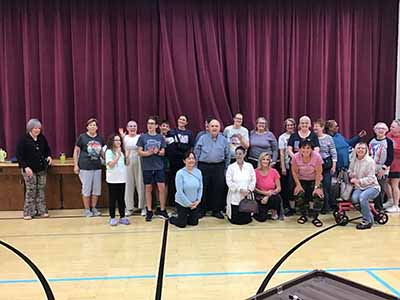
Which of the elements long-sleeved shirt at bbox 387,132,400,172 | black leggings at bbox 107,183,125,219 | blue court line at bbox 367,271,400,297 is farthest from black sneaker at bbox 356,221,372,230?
black leggings at bbox 107,183,125,219

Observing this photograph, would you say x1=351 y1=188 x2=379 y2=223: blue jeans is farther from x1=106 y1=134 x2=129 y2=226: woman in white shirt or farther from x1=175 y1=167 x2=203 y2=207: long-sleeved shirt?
x1=106 y1=134 x2=129 y2=226: woman in white shirt

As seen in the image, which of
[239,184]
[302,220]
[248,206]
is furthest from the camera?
[302,220]

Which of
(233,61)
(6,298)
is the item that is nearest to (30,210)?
(6,298)

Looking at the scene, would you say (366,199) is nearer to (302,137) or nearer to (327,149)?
→ (327,149)

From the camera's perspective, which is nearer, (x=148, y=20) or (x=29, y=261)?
(x=29, y=261)

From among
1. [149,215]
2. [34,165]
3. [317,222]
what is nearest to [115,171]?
[149,215]

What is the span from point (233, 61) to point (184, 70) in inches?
31.3

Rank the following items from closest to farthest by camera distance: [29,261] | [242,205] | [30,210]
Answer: [29,261] → [242,205] → [30,210]

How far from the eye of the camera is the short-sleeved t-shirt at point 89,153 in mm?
6156

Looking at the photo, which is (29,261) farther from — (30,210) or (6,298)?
(30,210)

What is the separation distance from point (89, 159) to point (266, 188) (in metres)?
2.43

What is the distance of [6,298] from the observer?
11.8 feet

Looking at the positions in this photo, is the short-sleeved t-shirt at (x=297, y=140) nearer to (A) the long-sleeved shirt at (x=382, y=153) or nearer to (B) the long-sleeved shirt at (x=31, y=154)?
(A) the long-sleeved shirt at (x=382, y=153)

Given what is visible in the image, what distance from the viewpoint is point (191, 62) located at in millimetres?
7148
